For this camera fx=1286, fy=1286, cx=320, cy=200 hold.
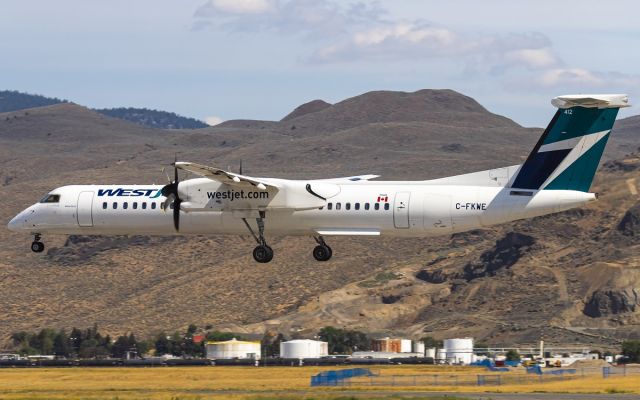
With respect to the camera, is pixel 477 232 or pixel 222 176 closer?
pixel 222 176

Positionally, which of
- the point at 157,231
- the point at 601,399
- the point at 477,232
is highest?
the point at 477,232

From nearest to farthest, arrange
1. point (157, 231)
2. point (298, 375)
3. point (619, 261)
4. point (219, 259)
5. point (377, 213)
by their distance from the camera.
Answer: point (377, 213)
point (157, 231)
point (298, 375)
point (619, 261)
point (219, 259)

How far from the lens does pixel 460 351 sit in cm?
10562

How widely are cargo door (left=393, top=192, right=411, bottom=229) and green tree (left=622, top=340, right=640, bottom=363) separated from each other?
49.3 meters

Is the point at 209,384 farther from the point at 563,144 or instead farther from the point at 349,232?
the point at 563,144

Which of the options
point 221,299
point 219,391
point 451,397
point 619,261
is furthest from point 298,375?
point 619,261

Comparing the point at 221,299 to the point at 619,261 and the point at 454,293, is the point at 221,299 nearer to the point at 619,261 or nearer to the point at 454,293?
the point at 454,293

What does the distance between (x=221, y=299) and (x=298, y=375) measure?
50.7 meters

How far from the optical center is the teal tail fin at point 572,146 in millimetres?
58344

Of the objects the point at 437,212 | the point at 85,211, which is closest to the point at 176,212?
the point at 85,211

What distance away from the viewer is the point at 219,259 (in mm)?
152875

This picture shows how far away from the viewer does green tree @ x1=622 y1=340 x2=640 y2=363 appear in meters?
104

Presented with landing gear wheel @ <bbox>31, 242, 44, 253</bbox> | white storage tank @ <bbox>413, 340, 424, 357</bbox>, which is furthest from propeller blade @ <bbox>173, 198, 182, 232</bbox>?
white storage tank @ <bbox>413, 340, 424, 357</bbox>

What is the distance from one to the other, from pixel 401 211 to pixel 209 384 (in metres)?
25.8
